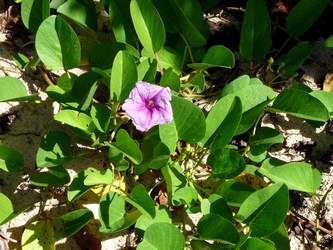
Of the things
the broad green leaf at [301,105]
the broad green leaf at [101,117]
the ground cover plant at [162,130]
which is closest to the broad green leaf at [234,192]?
the ground cover plant at [162,130]

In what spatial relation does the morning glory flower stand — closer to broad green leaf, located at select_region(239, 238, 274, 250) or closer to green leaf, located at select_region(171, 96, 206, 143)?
green leaf, located at select_region(171, 96, 206, 143)

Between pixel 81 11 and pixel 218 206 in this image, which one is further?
pixel 81 11

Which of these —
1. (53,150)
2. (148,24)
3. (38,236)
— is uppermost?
(148,24)

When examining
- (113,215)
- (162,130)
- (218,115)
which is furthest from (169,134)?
(113,215)

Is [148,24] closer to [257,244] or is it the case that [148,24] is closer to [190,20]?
[190,20]

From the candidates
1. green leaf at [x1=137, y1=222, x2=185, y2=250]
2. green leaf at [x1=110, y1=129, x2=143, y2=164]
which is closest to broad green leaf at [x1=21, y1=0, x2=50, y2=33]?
green leaf at [x1=110, y1=129, x2=143, y2=164]

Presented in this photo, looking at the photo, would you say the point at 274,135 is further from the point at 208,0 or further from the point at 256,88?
the point at 208,0
